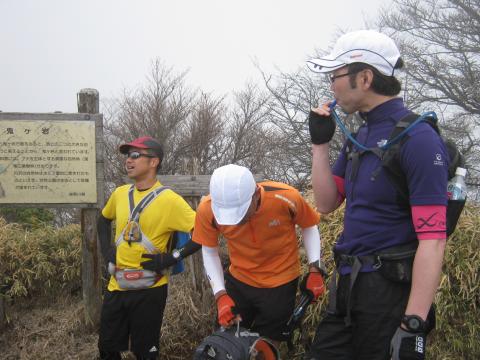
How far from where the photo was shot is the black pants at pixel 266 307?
2.86m

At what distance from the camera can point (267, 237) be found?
2.86 m

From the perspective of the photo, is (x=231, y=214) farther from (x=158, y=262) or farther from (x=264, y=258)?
(x=158, y=262)

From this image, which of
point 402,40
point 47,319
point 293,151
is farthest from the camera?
point 402,40

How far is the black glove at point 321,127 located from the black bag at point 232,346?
113cm

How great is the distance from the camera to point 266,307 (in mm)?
2857

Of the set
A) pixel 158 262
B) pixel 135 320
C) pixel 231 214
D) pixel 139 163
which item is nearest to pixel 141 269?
pixel 158 262

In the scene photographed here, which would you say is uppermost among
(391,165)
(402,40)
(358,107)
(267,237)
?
(402,40)

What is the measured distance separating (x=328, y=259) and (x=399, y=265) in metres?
2.32

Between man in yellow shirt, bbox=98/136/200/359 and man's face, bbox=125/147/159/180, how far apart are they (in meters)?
0.18

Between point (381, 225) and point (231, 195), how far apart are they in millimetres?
922

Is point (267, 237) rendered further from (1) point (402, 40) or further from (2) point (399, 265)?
(1) point (402, 40)

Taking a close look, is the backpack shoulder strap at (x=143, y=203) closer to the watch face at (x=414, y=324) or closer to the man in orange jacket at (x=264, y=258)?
Answer: the man in orange jacket at (x=264, y=258)

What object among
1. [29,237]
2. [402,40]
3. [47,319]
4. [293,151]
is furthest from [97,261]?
[402,40]

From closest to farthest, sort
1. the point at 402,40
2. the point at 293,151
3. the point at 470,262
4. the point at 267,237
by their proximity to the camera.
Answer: the point at 267,237 < the point at 470,262 < the point at 293,151 < the point at 402,40
